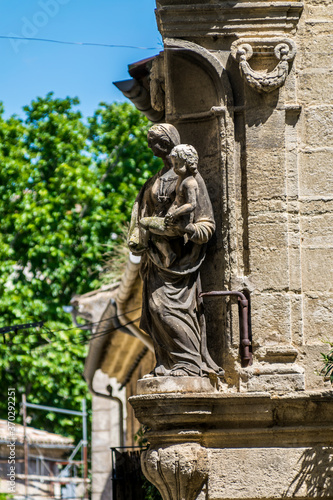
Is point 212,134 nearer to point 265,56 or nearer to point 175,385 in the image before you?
point 265,56

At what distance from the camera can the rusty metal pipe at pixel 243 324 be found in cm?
741

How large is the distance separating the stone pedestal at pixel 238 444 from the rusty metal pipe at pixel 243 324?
329 millimetres

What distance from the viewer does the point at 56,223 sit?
2334cm

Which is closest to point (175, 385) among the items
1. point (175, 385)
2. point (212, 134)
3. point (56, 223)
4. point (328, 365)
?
point (175, 385)

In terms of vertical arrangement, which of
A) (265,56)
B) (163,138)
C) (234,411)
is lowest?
(234,411)

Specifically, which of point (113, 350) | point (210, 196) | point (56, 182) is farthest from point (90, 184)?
point (210, 196)

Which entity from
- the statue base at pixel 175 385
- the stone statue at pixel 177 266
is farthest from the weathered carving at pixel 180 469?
the stone statue at pixel 177 266

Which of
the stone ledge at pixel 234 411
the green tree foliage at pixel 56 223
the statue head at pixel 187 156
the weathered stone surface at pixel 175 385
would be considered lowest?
the stone ledge at pixel 234 411

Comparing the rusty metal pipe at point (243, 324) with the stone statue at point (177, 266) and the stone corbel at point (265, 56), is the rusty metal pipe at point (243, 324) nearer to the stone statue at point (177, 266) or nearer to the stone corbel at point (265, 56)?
the stone statue at point (177, 266)

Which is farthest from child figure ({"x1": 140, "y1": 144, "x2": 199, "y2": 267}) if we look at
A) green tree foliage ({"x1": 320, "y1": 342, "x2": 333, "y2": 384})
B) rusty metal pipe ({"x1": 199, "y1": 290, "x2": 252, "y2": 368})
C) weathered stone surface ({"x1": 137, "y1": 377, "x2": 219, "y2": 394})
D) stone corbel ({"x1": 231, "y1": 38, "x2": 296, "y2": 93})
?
green tree foliage ({"x1": 320, "y1": 342, "x2": 333, "y2": 384})

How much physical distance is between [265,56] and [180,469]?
3129mm

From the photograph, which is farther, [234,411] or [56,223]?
[56,223]

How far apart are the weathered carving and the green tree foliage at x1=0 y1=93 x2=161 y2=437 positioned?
14.0m

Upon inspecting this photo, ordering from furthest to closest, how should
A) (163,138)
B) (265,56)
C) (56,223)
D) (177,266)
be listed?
(56,223)
(265,56)
(163,138)
(177,266)
